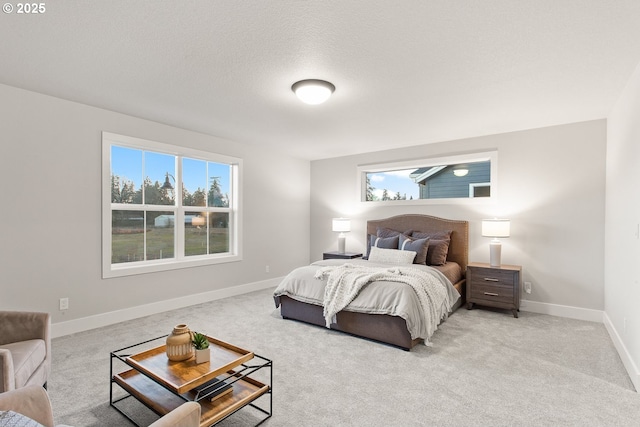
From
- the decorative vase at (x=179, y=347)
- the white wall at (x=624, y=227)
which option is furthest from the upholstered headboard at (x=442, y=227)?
the decorative vase at (x=179, y=347)

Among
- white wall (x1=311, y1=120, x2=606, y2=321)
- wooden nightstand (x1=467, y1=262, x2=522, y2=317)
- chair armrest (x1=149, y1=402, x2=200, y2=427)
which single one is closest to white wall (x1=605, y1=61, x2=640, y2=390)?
white wall (x1=311, y1=120, x2=606, y2=321)

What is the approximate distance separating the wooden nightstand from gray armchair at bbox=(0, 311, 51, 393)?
15.0 ft

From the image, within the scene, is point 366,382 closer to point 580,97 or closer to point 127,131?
point 580,97

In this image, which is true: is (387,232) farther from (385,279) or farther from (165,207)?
(165,207)

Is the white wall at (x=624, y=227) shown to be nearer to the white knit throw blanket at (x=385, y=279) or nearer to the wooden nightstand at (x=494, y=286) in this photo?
the wooden nightstand at (x=494, y=286)

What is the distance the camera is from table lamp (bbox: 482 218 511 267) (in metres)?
4.34

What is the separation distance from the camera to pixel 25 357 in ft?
6.61

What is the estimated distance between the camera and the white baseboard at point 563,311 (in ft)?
13.3

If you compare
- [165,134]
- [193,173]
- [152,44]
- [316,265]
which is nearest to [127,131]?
[165,134]

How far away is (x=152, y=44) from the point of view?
2396mm

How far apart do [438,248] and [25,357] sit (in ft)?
14.8

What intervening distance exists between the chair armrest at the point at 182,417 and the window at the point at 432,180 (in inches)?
187

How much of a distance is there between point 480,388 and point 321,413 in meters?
1.22

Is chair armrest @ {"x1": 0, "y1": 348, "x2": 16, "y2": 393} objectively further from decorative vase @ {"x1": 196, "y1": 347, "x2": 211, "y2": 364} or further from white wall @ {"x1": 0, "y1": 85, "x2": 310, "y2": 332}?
white wall @ {"x1": 0, "y1": 85, "x2": 310, "y2": 332}
